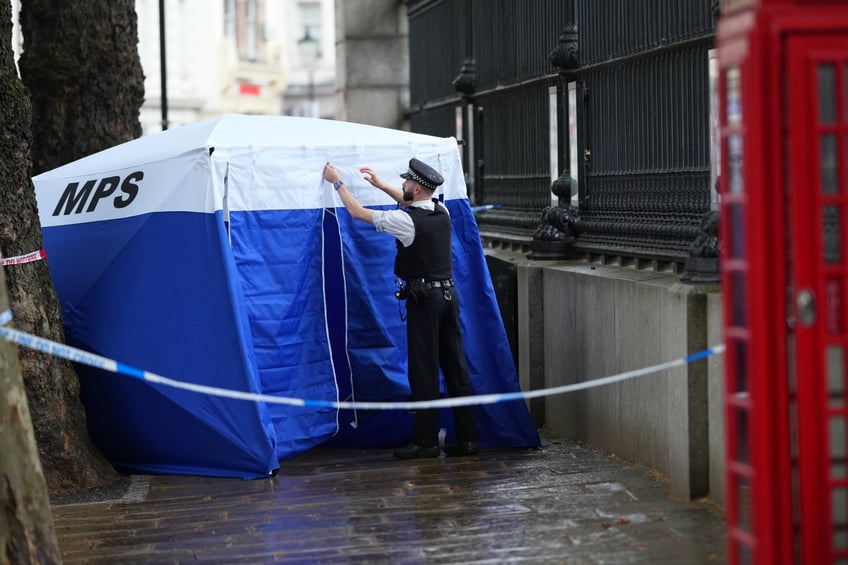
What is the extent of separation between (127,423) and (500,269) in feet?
11.3

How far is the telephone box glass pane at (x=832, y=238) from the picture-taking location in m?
4.72

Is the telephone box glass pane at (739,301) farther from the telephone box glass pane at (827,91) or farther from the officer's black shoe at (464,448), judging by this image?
the officer's black shoe at (464,448)

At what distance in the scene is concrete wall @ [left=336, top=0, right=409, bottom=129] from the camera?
17656mm

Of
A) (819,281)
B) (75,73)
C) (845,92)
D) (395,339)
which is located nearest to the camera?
(845,92)

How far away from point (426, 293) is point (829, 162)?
454cm

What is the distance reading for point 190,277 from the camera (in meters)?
8.74

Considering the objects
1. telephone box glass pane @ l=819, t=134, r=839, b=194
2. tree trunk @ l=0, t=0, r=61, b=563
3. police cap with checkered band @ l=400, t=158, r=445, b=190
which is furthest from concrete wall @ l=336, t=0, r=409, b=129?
telephone box glass pane @ l=819, t=134, r=839, b=194

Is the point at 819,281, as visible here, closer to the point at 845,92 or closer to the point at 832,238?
the point at 832,238

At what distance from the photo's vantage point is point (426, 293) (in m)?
8.94

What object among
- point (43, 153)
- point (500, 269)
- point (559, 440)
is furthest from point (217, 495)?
point (43, 153)

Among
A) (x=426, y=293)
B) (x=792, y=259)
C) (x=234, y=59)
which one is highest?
(x=234, y=59)

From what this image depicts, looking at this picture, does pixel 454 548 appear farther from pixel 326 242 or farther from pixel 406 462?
pixel 326 242

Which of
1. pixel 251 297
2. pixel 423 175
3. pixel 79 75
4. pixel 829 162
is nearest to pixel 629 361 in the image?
pixel 423 175

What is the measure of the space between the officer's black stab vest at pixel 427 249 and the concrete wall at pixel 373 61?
8845mm
